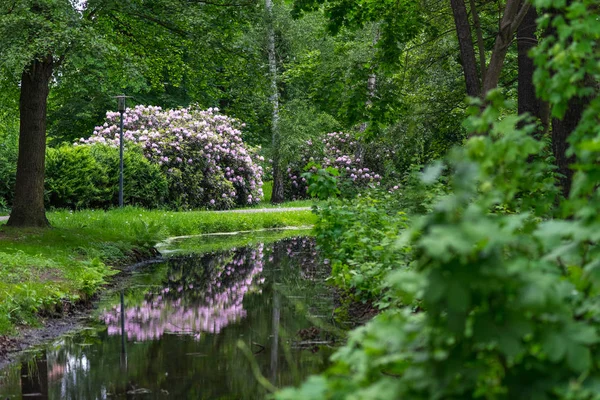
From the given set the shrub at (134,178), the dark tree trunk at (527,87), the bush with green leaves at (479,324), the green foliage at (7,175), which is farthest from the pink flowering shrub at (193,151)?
the bush with green leaves at (479,324)

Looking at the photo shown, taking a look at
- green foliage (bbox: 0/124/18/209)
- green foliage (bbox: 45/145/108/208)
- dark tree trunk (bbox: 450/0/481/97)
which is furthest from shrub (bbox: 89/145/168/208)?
dark tree trunk (bbox: 450/0/481/97)

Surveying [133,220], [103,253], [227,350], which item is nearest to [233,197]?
[133,220]

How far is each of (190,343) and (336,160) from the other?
23786mm

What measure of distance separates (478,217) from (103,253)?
36.3 feet

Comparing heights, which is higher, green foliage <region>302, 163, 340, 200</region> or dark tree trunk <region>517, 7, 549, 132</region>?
dark tree trunk <region>517, 7, 549, 132</region>

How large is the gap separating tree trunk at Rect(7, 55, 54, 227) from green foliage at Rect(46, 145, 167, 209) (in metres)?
6.70

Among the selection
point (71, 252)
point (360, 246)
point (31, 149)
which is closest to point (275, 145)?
point (31, 149)

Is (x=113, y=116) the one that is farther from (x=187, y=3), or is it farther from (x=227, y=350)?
(x=227, y=350)

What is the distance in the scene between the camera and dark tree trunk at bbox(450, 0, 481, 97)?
38.9 ft

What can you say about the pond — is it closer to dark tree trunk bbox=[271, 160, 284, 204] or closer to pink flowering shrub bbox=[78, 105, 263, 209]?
pink flowering shrub bbox=[78, 105, 263, 209]

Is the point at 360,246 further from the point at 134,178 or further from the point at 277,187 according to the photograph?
the point at 277,187

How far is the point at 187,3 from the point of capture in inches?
564

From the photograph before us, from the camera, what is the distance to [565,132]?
8117 mm

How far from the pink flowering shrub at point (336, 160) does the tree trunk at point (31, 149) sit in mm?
17237
